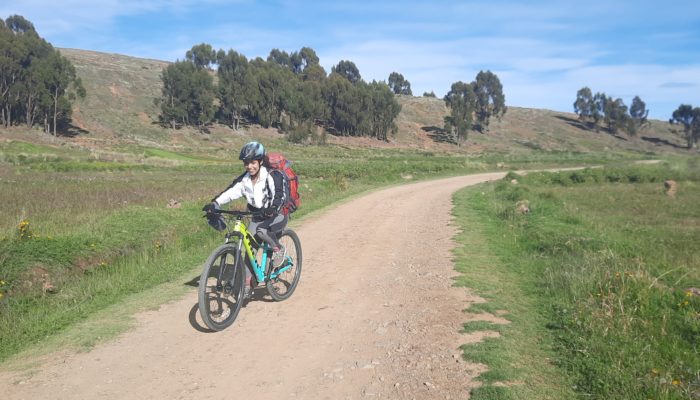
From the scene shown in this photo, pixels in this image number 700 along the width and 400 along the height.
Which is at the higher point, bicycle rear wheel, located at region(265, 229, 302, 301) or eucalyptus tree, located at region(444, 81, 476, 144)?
eucalyptus tree, located at region(444, 81, 476, 144)

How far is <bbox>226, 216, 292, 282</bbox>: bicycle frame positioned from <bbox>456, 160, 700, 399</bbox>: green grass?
2.88m

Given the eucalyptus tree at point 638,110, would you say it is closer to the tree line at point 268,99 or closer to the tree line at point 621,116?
the tree line at point 621,116

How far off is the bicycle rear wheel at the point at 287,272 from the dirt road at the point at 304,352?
0.52ft

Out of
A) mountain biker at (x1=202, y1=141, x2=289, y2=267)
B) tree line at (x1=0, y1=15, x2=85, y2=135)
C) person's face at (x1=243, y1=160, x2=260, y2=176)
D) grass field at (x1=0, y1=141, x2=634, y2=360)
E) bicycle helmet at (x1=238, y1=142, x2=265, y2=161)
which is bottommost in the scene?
grass field at (x1=0, y1=141, x2=634, y2=360)

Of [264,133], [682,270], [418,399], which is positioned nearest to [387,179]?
[682,270]

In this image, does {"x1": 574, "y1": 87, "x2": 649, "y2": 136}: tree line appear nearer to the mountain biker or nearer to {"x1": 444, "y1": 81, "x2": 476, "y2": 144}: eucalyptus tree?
{"x1": 444, "y1": 81, "x2": 476, "y2": 144}: eucalyptus tree

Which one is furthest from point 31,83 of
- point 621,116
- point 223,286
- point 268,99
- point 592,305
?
point 621,116

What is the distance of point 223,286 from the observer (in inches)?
230

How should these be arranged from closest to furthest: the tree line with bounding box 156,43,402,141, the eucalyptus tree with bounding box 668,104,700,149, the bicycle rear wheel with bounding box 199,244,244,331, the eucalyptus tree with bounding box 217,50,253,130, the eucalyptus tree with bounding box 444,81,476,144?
1. the bicycle rear wheel with bounding box 199,244,244,331
2. the tree line with bounding box 156,43,402,141
3. the eucalyptus tree with bounding box 217,50,253,130
4. the eucalyptus tree with bounding box 444,81,476,144
5. the eucalyptus tree with bounding box 668,104,700,149

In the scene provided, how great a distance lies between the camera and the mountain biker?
6.20 metres

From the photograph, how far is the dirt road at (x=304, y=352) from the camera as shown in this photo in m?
4.33

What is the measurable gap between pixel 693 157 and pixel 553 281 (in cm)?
3980

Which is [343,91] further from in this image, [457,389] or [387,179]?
[457,389]

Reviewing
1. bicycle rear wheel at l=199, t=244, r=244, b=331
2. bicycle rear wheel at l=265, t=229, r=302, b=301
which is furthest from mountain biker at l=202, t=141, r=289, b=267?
bicycle rear wheel at l=199, t=244, r=244, b=331
